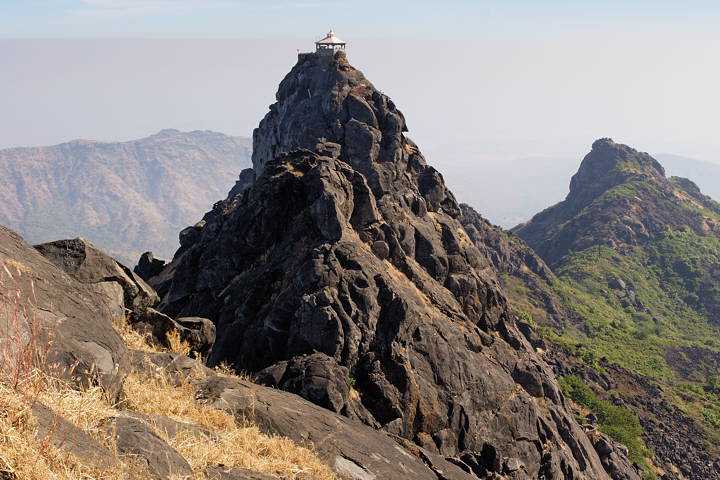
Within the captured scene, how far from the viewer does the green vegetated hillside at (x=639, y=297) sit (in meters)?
122

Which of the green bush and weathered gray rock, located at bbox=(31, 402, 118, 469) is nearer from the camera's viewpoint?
weathered gray rock, located at bbox=(31, 402, 118, 469)

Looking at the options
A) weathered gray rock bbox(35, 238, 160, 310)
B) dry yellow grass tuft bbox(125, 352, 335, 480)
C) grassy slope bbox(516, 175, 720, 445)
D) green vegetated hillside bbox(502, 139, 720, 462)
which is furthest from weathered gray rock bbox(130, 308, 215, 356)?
green vegetated hillside bbox(502, 139, 720, 462)

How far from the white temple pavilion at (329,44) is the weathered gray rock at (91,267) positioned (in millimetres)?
68169

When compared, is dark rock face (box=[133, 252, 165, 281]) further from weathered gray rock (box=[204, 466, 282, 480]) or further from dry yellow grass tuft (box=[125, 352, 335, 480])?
weathered gray rock (box=[204, 466, 282, 480])

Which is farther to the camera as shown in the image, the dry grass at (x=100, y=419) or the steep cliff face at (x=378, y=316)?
the steep cliff face at (x=378, y=316)

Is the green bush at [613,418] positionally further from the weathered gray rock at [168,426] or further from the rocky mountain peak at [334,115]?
the weathered gray rock at [168,426]

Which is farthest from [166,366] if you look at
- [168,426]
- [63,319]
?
[63,319]

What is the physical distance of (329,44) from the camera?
3359 inches

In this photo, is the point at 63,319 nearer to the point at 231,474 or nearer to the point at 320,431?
the point at 231,474

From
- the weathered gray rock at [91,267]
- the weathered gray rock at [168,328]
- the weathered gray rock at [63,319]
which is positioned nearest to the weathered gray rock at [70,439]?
the weathered gray rock at [63,319]

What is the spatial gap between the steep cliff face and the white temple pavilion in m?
26.9

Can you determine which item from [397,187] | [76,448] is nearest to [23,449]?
[76,448]

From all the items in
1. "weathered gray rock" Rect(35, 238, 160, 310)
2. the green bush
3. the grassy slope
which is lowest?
the green bush

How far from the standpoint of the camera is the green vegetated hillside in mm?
121562
